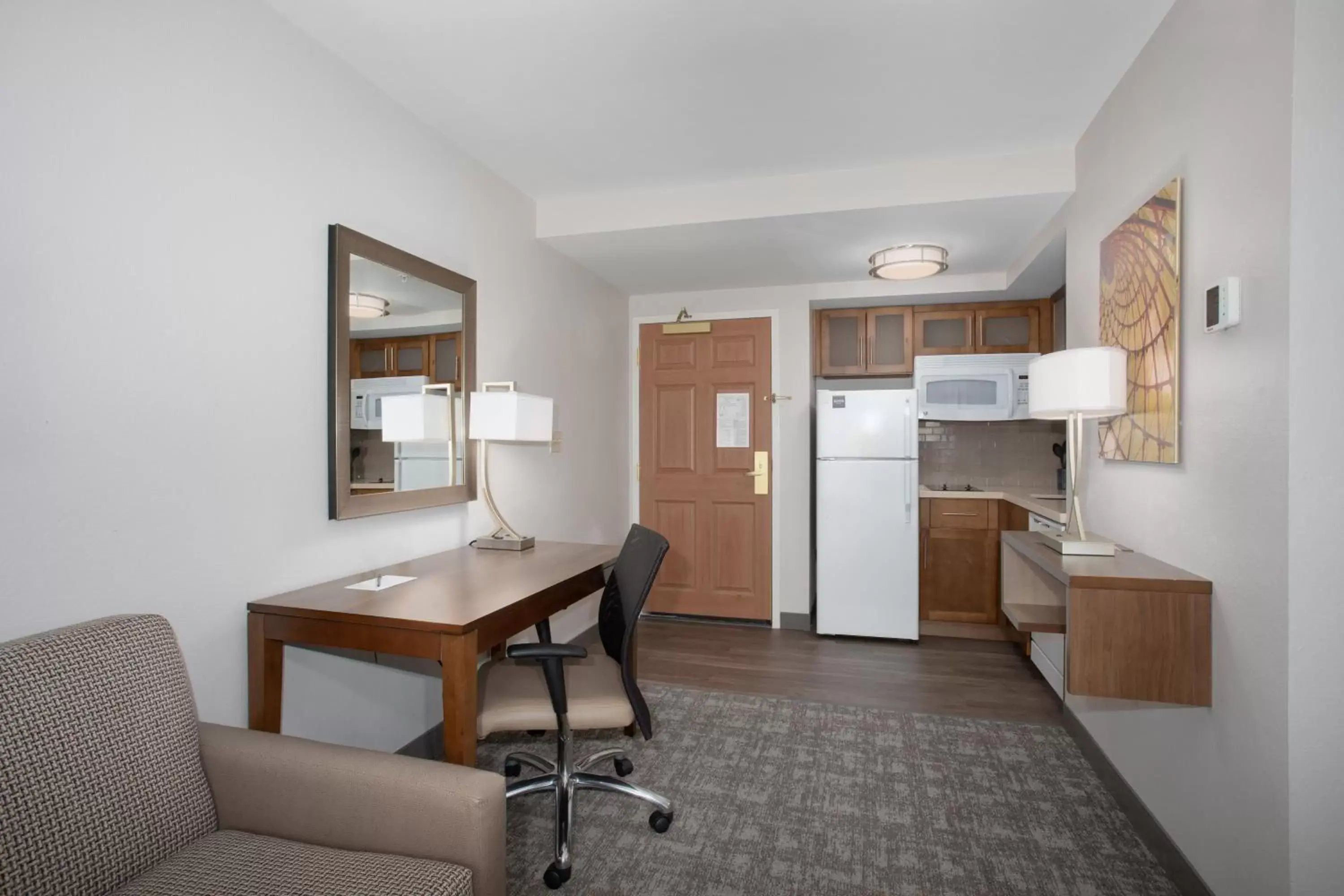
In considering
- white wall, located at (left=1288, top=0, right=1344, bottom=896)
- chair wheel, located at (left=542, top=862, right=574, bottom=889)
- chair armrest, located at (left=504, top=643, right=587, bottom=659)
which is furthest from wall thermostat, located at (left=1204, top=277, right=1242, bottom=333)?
chair wheel, located at (left=542, top=862, right=574, bottom=889)

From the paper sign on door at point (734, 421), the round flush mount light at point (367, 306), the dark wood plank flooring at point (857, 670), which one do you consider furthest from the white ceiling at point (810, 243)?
the dark wood plank flooring at point (857, 670)

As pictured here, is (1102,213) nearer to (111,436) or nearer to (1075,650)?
(1075,650)

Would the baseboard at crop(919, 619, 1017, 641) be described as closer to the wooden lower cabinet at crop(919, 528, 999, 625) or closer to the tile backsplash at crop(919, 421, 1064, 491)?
the wooden lower cabinet at crop(919, 528, 999, 625)

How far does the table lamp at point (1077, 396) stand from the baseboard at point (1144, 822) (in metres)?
0.80

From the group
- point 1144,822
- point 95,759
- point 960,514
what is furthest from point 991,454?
point 95,759

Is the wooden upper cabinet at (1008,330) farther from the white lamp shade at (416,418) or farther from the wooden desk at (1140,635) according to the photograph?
the white lamp shade at (416,418)

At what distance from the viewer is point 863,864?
1896 millimetres

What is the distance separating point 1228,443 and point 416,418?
2397 mm

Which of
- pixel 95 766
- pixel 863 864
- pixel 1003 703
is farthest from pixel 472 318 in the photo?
pixel 1003 703

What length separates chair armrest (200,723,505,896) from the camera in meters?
1.21

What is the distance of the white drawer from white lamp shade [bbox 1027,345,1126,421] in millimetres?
1528

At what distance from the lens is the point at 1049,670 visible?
315cm

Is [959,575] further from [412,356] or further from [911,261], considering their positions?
[412,356]

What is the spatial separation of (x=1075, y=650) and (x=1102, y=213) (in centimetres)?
162
